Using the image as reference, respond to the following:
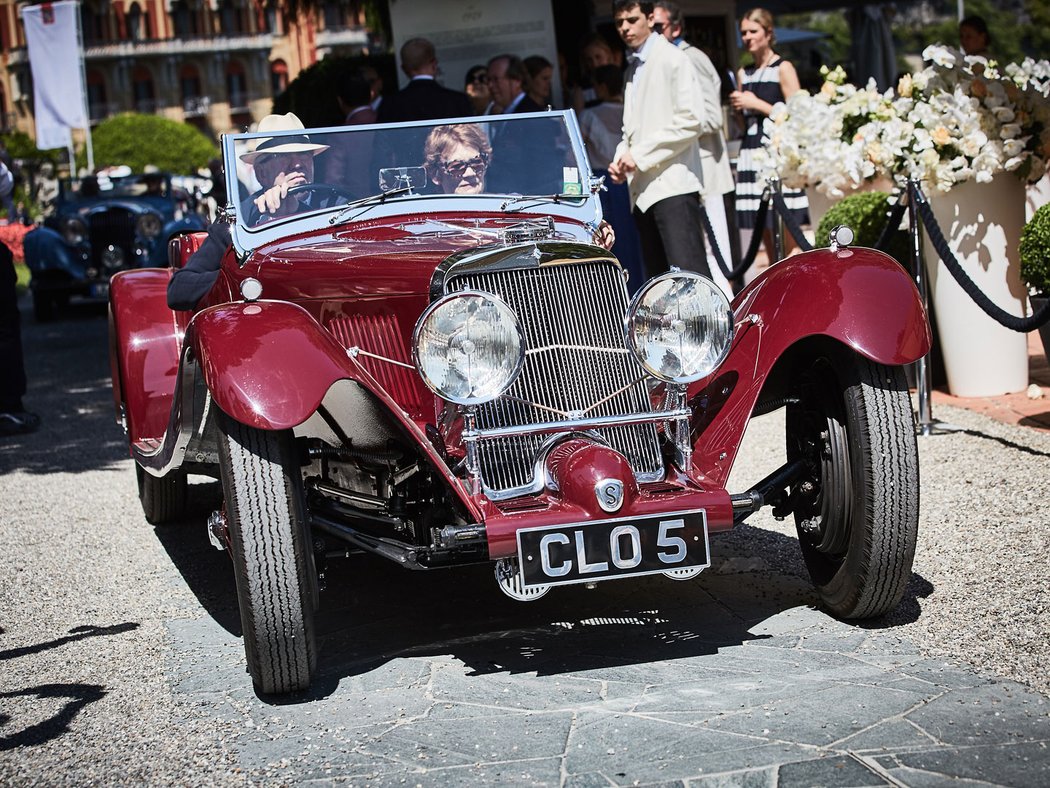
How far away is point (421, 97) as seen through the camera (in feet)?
26.3

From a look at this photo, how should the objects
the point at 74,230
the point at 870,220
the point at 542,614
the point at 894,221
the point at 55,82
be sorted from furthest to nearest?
1. the point at 55,82
2. the point at 74,230
3. the point at 870,220
4. the point at 894,221
5. the point at 542,614

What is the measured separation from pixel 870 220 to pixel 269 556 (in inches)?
194

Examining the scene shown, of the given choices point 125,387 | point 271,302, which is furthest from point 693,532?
point 125,387

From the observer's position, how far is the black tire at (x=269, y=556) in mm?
3377

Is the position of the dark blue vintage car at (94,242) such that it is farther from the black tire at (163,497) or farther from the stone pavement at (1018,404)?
the stone pavement at (1018,404)

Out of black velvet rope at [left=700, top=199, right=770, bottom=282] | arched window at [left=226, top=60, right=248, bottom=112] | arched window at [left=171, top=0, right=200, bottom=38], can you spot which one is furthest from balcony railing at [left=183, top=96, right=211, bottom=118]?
black velvet rope at [left=700, top=199, right=770, bottom=282]

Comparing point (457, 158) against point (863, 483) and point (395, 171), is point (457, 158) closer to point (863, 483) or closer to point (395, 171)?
point (395, 171)

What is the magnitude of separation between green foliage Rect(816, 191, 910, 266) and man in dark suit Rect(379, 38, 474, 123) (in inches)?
92.4

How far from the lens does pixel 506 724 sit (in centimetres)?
324

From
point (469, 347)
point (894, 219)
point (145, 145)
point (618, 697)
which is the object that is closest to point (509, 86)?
point (894, 219)

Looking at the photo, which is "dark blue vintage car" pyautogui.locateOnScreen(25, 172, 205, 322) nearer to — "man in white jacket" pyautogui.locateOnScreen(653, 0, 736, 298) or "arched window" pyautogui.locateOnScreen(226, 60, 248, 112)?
"man in white jacket" pyautogui.locateOnScreen(653, 0, 736, 298)

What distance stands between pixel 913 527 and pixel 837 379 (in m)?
0.49

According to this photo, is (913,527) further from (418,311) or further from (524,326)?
(418,311)

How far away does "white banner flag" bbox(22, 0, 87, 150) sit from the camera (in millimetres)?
23312
